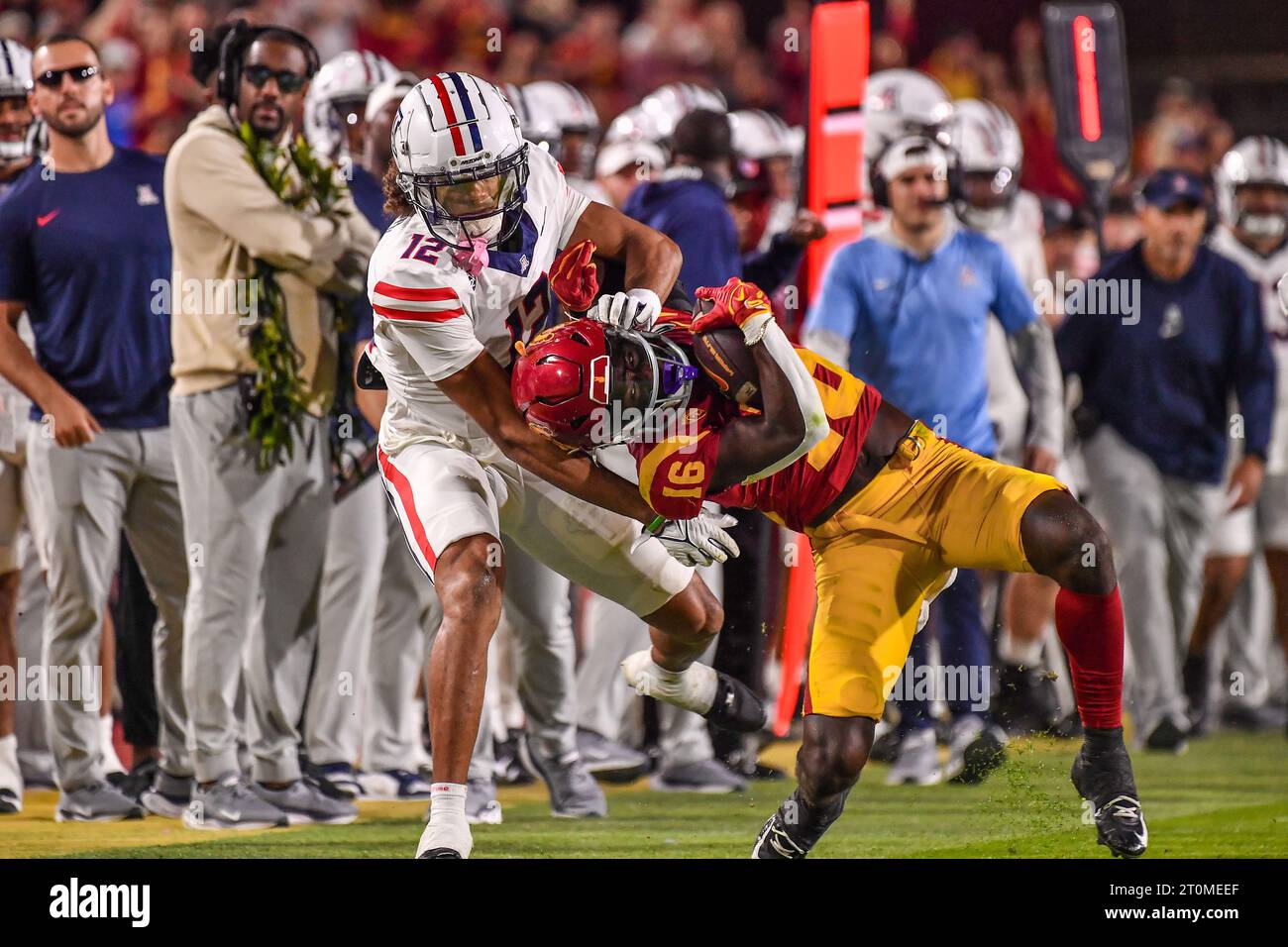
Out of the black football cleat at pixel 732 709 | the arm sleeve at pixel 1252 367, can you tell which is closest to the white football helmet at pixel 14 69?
the black football cleat at pixel 732 709

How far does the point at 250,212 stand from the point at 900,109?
3.09m

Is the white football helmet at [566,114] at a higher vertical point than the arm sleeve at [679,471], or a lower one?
higher

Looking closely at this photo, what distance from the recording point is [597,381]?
4.18 m

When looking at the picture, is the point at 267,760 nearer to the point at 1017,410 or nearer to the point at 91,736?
the point at 91,736

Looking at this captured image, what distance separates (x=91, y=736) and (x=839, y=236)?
9.46 ft

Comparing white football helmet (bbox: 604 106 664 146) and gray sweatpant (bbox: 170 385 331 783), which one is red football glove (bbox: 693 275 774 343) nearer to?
gray sweatpant (bbox: 170 385 331 783)

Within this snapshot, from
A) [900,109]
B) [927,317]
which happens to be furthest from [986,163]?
[927,317]

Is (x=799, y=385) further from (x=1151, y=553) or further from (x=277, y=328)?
(x=1151, y=553)

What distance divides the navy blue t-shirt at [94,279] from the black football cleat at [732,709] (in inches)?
77.2

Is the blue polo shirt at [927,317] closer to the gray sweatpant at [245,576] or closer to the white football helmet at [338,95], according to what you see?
the white football helmet at [338,95]

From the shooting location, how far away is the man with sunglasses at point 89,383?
548cm

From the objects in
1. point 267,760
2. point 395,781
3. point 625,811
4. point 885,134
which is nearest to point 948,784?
point 625,811

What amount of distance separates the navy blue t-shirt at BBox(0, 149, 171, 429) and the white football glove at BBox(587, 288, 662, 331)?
1865mm
